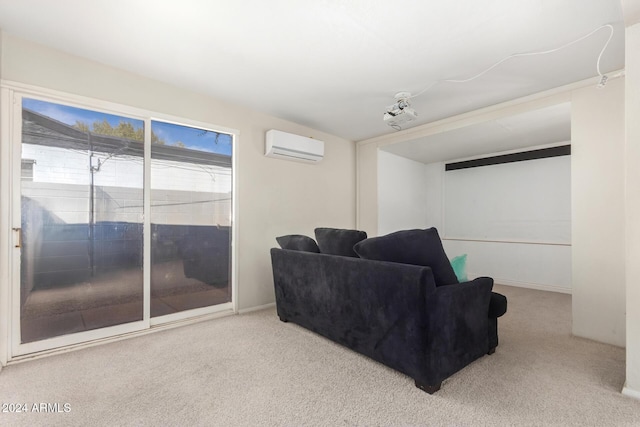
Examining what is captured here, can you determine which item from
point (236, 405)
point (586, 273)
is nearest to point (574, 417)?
point (586, 273)

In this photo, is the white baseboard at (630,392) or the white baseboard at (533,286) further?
the white baseboard at (533,286)

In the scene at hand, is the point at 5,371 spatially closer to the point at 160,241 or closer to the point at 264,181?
the point at 160,241

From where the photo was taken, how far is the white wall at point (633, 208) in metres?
1.70

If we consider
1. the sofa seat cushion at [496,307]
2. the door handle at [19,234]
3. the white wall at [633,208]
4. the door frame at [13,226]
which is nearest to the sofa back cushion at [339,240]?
the sofa seat cushion at [496,307]

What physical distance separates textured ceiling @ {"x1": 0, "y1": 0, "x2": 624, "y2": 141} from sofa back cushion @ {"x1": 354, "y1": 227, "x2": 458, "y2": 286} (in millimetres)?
1433

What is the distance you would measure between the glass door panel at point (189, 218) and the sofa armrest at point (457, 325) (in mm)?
2380

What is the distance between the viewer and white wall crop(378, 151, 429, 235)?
15.6ft

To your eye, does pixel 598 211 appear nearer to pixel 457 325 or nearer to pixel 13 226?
pixel 457 325

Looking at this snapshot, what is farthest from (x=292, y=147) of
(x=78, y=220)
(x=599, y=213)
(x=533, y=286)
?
(x=533, y=286)

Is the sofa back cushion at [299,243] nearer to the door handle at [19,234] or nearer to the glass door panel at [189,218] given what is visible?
the glass door panel at [189,218]

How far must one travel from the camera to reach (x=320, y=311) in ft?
8.29

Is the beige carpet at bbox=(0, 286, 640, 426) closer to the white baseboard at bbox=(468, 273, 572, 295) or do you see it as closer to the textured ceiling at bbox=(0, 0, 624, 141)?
the white baseboard at bbox=(468, 273, 572, 295)

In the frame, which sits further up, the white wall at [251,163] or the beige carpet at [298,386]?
the white wall at [251,163]

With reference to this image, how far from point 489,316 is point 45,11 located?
3.82 metres
